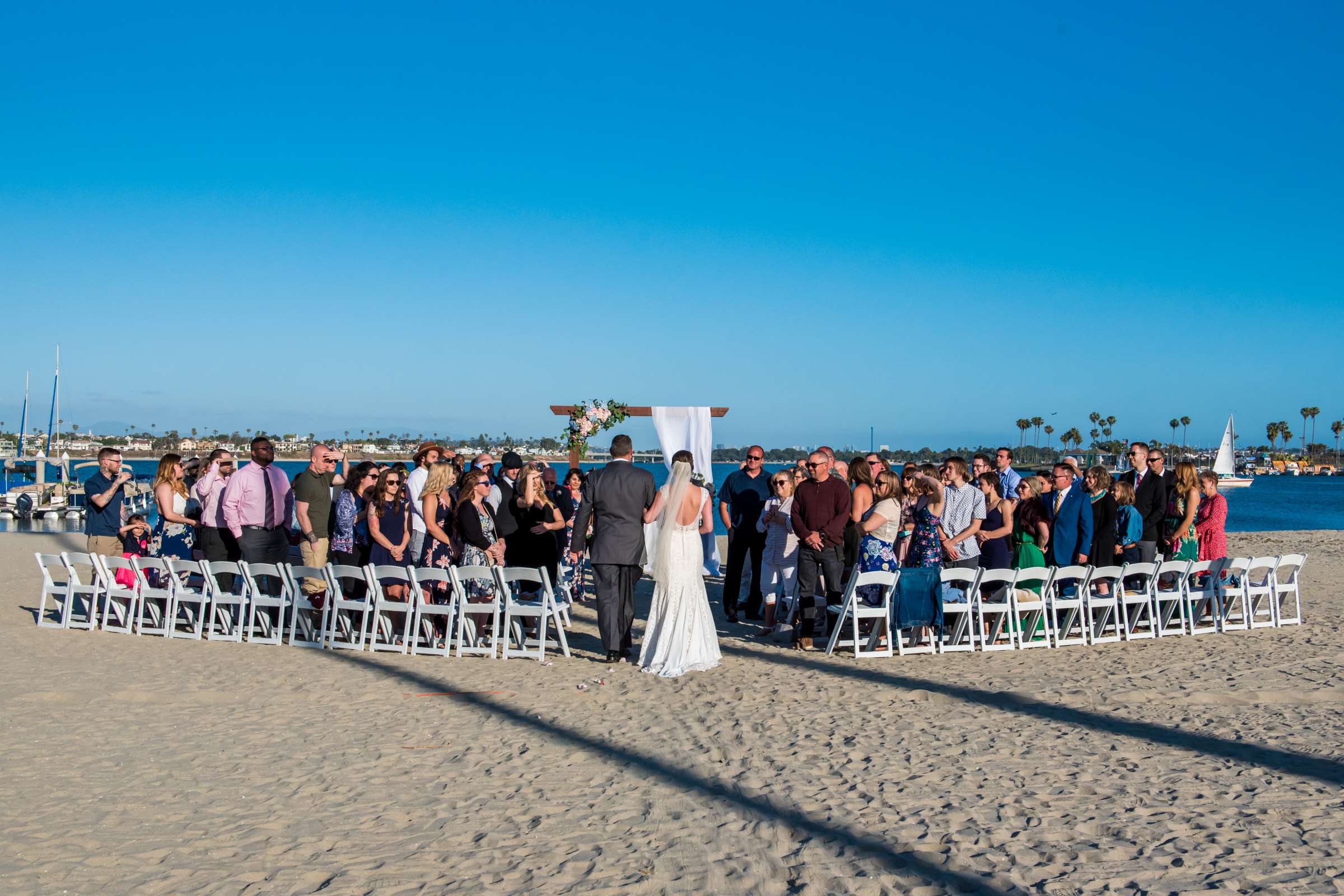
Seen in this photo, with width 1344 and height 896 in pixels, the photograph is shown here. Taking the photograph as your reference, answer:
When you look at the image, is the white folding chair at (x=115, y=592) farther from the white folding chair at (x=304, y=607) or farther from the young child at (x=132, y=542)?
the white folding chair at (x=304, y=607)

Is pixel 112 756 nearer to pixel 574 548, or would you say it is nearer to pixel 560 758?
pixel 560 758

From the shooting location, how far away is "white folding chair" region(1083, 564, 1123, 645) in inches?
350

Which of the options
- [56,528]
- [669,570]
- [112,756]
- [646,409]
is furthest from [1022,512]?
[56,528]

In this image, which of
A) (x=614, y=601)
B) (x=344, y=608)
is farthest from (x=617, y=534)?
(x=344, y=608)

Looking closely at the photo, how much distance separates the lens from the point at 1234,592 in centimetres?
975

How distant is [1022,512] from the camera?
959 centimetres

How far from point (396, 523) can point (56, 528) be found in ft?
104

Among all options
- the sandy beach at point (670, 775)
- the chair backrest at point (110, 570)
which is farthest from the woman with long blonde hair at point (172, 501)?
the sandy beach at point (670, 775)

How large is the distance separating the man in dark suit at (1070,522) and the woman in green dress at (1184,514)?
1.27 meters

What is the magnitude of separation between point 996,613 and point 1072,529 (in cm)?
108

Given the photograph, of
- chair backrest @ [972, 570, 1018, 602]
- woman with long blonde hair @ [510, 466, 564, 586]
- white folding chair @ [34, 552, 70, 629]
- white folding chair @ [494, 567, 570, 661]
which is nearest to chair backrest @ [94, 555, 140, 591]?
white folding chair @ [34, 552, 70, 629]

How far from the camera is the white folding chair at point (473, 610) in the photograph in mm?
8094

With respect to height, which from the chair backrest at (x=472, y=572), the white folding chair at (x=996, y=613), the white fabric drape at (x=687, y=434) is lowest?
the white folding chair at (x=996, y=613)

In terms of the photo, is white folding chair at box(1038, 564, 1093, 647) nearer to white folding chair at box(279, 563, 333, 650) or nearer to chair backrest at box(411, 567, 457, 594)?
chair backrest at box(411, 567, 457, 594)
